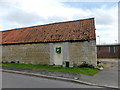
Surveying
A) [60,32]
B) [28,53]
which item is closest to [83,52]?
[60,32]

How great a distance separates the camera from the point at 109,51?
23.9m

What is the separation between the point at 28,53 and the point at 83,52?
678 cm

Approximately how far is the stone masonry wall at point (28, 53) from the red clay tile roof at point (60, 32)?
2.41ft

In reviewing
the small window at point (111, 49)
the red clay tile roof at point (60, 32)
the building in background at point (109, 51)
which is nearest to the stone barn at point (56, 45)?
the red clay tile roof at point (60, 32)

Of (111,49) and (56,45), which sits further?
(111,49)

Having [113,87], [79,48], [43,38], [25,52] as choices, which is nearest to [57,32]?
[43,38]

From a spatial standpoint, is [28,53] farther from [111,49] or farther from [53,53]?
[111,49]

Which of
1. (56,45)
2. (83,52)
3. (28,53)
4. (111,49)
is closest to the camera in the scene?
(83,52)

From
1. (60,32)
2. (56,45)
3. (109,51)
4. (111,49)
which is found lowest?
(109,51)

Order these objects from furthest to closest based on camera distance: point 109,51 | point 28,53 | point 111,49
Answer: point 109,51
point 111,49
point 28,53

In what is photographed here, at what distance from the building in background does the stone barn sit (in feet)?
40.3

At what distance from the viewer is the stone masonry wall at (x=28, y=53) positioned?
41.9 ft

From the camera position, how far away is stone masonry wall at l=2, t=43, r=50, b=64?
12.8 meters

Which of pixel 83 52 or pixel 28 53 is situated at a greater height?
pixel 83 52
